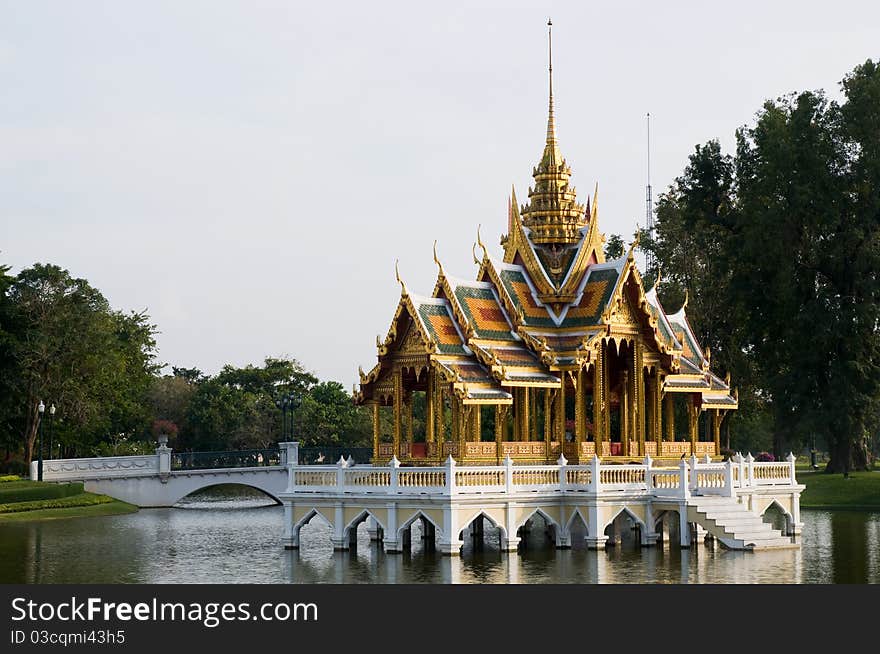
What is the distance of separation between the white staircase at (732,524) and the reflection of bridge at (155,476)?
97.3ft

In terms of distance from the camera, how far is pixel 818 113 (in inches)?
2312

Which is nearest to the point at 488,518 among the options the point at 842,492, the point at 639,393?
the point at 639,393

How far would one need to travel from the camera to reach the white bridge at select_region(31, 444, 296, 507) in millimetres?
60938

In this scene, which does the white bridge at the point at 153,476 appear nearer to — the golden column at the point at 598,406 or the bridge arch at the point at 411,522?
the golden column at the point at 598,406

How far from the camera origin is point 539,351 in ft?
118

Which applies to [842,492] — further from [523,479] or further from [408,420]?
[523,479]

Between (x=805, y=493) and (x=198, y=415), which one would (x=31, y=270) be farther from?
(x=805, y=493)

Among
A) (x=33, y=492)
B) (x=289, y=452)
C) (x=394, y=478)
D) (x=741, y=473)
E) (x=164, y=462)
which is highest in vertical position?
(x=289, y=452)

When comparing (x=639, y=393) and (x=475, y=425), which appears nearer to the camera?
(x=475, y=425)

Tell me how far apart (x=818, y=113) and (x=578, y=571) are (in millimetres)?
34767

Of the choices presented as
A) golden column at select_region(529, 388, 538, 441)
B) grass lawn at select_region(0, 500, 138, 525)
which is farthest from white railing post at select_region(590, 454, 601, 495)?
grass lawn at select_region(0, 500, 138, 525)

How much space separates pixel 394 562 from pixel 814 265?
32145 mm

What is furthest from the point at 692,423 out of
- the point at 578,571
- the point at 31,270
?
the point at 31,270

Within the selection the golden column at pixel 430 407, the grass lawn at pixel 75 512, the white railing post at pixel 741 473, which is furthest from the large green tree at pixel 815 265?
the grass lawn at pixel 75 512
